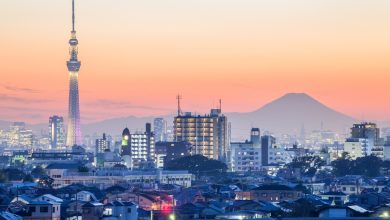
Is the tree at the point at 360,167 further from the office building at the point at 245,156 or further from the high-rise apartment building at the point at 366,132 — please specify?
the high-rise apartment building at the point at 366,132

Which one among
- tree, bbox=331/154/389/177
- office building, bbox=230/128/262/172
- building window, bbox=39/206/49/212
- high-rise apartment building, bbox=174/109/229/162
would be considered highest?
high-rise apartment building, bbox=174/109/229/162

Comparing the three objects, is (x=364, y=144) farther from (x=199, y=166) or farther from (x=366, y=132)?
(x=199, y=166)

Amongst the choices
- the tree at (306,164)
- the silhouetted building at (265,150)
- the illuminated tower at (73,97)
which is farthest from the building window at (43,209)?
the illuminated tower at (73,97)

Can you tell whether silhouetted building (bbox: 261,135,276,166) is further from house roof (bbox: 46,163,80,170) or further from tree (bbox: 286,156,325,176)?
house roof (bbox: 46,163,80,170)

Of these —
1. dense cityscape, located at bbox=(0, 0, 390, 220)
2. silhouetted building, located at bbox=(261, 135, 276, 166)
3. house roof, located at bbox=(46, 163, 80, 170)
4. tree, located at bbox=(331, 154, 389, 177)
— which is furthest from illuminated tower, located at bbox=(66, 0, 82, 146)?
tree, located at bbox=(331, 154, 389, 177)

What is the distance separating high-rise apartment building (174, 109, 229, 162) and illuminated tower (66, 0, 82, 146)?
38.8 meters

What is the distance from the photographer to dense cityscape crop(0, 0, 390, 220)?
49.8 metres

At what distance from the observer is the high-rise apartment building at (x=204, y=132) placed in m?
153

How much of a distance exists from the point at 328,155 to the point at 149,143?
1237 inches

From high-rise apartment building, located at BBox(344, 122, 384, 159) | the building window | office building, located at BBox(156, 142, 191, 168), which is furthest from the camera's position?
high-rise apartment building, located at BBox(344, 122, 384, 159)

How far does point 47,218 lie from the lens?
4550 centimetres

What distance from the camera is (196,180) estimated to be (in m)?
106

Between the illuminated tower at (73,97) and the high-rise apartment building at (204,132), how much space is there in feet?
127

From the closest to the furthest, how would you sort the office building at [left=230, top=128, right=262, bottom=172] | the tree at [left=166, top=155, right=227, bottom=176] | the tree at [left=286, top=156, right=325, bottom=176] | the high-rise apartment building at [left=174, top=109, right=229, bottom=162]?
the tree at [left=166, top=155, right=227, bottom=176], the tree at [left=286, top=156, right=325, bottom=176], the office building at [left=230, top=128, right=262, bottom=172], the high-rise apartment building at [left=174, top=109, right=229, bottom=162]
